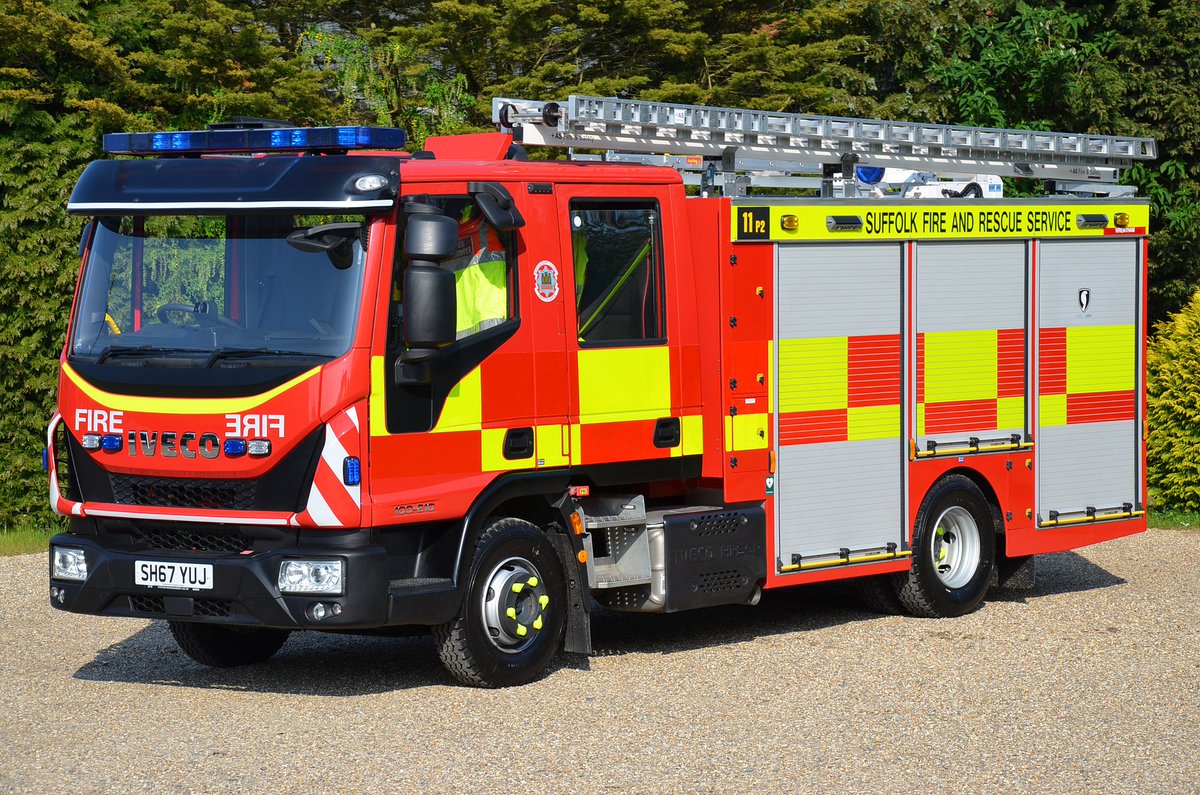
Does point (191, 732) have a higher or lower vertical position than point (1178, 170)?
lower

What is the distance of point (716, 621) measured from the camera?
1085 cm

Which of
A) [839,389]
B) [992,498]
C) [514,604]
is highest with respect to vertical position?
[839,389]

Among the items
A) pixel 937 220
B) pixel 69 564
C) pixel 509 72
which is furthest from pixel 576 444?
pixel 509 72

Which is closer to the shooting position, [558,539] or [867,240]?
[558,539]

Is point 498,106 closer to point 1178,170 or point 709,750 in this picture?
point 709,750

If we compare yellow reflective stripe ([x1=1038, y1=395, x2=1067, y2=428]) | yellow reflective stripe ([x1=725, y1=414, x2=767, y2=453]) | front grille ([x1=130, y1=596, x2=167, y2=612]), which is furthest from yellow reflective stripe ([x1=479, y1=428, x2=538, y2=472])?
yellow reflective stripe ([x1=1038, y1=395, x2=1067, y2=428])

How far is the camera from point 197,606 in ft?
26.6

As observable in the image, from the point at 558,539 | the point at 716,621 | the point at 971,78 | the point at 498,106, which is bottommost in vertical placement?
the point at 716,621

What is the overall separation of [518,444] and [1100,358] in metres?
4.94

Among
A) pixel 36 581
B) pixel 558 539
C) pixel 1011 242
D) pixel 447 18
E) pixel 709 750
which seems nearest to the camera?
pixel 709 750

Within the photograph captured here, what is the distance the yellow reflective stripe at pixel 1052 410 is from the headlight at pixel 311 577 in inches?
212

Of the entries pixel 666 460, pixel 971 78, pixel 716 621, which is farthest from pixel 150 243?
pixel 971 78

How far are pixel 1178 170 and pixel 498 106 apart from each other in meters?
11.5

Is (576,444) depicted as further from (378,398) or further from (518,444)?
(378,398)
